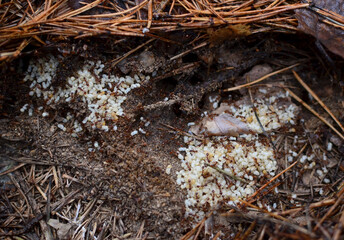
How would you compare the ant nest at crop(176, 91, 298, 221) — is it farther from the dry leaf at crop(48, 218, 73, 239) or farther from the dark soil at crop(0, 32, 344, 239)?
the dry leaf at crop(48, 218, 73, 239)

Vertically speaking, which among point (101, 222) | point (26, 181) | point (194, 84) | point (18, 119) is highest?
point (194, 84)

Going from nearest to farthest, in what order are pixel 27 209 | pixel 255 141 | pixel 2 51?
pixel 2 51 < pixel 27 209 < pixel 255 141

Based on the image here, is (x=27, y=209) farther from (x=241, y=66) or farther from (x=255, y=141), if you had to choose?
(x=241, y=66)

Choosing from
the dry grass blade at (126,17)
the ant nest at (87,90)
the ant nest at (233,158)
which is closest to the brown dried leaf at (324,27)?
the dry grass blade at (126,17)

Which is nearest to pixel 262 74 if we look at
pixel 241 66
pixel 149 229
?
pixel 241 66

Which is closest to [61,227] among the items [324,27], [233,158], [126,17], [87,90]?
[87,90]

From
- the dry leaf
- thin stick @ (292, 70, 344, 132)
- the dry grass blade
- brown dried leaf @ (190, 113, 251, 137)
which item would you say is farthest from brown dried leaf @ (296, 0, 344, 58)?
the dry leaf

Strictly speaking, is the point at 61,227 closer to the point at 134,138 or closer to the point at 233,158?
the point at 134,138
